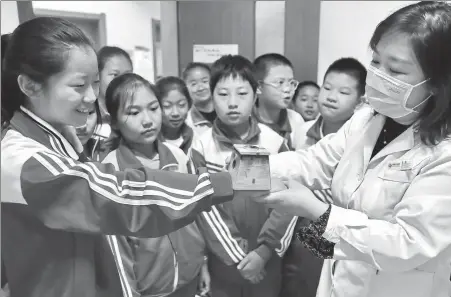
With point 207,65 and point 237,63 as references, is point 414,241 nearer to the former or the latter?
point 237,63

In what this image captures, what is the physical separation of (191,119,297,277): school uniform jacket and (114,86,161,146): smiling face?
0.16m

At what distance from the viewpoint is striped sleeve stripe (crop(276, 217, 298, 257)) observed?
42.2 inches

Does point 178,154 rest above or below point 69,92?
below

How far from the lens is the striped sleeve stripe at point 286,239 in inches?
42.2

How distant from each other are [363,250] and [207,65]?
3.97ft

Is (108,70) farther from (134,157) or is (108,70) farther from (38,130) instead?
(38,130)

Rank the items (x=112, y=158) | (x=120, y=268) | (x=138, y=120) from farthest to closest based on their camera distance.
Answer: (x=138, y=120)
(x=112, y=158)
(x=120, y=268)

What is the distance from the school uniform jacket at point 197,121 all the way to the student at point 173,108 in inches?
3.0

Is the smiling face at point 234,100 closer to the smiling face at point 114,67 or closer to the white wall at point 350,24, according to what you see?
the smiling face at point 114,67

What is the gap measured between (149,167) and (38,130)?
417 millimetres

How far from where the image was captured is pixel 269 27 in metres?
1.29

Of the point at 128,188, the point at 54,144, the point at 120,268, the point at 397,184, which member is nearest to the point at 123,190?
the point at 128,188

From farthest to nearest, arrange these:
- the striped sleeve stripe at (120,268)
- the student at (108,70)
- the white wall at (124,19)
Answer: the white wall at (124,19)
the student at (108,70)
the striped sleeve stripe at (120,268)

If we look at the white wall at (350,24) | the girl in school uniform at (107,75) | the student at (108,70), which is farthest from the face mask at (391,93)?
the white wall at (350,24)
